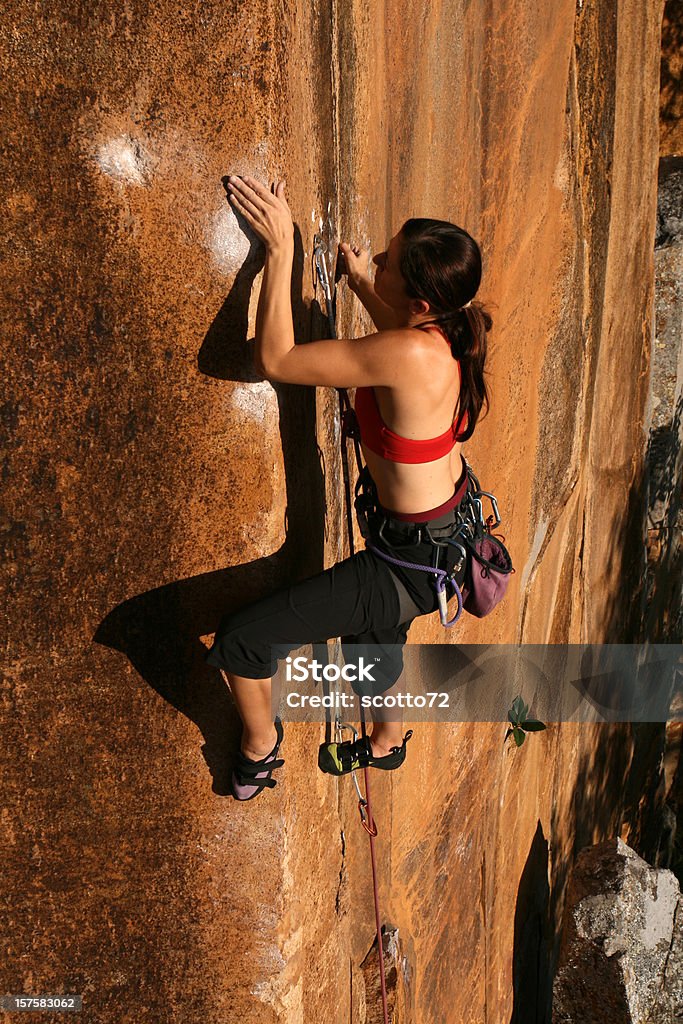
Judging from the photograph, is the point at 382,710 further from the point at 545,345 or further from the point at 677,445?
the point at 677,445

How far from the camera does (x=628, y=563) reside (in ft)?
22.8

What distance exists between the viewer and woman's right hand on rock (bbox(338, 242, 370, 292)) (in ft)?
9.82

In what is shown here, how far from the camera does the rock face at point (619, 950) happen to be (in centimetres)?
584

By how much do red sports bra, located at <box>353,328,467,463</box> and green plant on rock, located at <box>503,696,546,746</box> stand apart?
10.7 ft

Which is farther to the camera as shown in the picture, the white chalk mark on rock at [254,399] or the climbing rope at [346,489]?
the climbing rope at [346,489]

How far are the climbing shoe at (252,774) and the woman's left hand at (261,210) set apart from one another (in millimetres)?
1538

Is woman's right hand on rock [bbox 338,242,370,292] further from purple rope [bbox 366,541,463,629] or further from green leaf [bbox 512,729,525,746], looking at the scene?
green leaf [bbox 512,729,525,746]

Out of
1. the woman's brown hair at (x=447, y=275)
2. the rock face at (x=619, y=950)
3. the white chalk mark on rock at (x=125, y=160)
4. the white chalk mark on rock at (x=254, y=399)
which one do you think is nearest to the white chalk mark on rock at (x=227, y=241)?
the white chalk mark on rock at (x=125, y=160)

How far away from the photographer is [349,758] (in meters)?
3.26

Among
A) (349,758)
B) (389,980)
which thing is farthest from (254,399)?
(389,980)

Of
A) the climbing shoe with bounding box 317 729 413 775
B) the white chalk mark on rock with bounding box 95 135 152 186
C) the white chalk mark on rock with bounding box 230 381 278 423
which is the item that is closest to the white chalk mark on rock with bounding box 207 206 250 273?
the white chalk mark on rock with bounding box 95 135 152 186

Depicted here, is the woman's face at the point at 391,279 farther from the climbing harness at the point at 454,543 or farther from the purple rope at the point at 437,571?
the purple rope at the point at 437,571

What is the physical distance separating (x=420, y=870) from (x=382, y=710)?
1451 mm

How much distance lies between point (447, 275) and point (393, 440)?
486 mm
